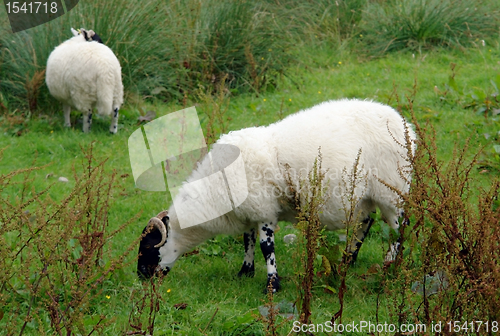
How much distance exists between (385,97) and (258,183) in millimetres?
4311

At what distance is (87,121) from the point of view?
8.12m

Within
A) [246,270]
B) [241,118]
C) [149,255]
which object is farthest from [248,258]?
[241,118]

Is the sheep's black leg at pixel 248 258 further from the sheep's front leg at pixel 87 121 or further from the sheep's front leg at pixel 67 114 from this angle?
the sheep's front leg at pixel 67 114

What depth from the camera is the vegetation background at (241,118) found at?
4.02 meters

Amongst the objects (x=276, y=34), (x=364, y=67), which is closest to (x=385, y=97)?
(x=364, y=67)

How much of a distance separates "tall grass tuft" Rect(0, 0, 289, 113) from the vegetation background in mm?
26

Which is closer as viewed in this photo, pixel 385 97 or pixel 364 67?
pixel 385 97

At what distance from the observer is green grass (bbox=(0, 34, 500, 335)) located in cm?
433

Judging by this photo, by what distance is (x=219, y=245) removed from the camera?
5.65m

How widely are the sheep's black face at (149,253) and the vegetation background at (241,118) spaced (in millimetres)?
105

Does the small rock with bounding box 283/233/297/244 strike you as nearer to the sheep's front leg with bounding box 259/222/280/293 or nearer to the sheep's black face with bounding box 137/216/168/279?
the sheep's front leg with bounding box 259/222/280/293

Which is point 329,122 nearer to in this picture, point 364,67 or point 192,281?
point 192,281

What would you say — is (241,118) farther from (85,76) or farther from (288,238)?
(288,238)

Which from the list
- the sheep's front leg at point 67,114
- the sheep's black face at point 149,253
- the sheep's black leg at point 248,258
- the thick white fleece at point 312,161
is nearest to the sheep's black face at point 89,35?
the sheep's front leg at point 67,114
